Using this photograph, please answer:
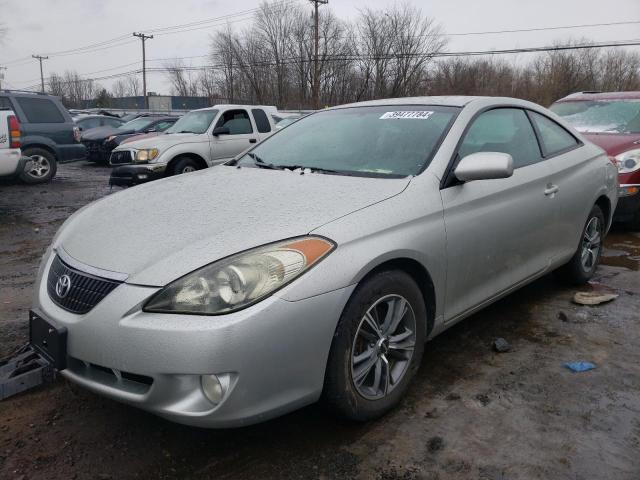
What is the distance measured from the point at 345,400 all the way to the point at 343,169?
52.4 inches

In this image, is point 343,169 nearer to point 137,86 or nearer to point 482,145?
point 482,145

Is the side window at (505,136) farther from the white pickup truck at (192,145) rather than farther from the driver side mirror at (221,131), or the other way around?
the driver side mirror at (221,131)

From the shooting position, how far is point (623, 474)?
2.22 meters

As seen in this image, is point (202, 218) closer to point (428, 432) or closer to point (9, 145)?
point (428, 432)

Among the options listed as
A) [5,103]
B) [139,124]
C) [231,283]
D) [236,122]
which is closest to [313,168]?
[231,283]

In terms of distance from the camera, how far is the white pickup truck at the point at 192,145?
30.7 ft

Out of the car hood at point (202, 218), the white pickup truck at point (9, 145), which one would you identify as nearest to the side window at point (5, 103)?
the white pickup truck at point (9, 145)

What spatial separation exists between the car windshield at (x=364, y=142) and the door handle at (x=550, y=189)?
35.5 inches

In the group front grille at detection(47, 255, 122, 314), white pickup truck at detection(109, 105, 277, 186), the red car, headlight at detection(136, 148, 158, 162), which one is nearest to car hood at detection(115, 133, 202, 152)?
white pickup truck at detection(109, 105, 277, 186)

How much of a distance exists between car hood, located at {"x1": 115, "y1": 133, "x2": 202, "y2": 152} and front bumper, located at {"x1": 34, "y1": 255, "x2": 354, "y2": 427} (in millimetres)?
7794

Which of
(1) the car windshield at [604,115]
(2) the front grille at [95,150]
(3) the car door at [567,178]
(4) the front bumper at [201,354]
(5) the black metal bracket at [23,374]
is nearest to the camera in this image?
(4) the front bumper at [201,354]

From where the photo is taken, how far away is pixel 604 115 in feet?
24.6

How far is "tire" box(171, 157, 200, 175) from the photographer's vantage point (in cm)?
959

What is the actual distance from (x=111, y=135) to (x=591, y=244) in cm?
1490
